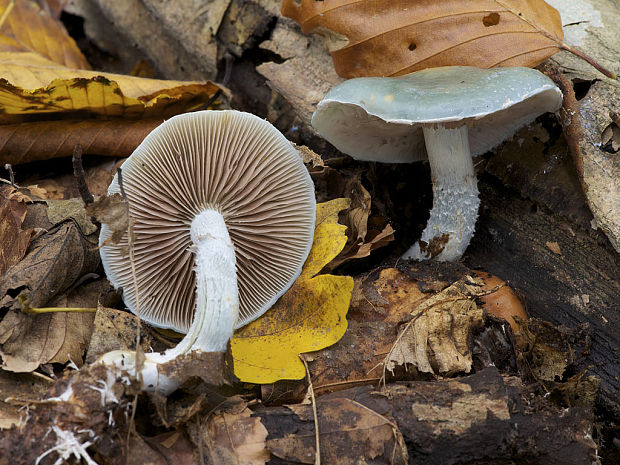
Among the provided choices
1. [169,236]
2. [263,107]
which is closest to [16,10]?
[263,107]

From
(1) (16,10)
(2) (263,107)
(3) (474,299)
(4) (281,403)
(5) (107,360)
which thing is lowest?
(4) (281,403)

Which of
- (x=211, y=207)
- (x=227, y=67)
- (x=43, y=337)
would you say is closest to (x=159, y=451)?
(x=43, y=337)

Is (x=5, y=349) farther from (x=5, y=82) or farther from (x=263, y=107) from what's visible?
(x=263, y=107)

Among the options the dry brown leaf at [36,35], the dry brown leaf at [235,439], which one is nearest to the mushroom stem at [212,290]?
the dry brown leaf at [235,439]

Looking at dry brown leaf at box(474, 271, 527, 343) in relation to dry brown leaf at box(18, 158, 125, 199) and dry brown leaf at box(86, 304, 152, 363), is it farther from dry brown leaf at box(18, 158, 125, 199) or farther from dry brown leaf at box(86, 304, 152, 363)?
dry brown leaf at box(18, 158, 125, 199)

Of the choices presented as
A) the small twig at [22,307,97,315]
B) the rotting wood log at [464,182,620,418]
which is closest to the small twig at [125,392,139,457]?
the small twig at [22,307,97,315]

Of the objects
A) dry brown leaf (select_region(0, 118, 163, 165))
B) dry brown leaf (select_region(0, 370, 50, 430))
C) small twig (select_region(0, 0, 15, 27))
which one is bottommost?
dry brown leaf (select_region(0, 370, 50, 430))

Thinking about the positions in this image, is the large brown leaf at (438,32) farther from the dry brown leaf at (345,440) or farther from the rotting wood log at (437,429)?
the dry brown leaf at (345,440)
